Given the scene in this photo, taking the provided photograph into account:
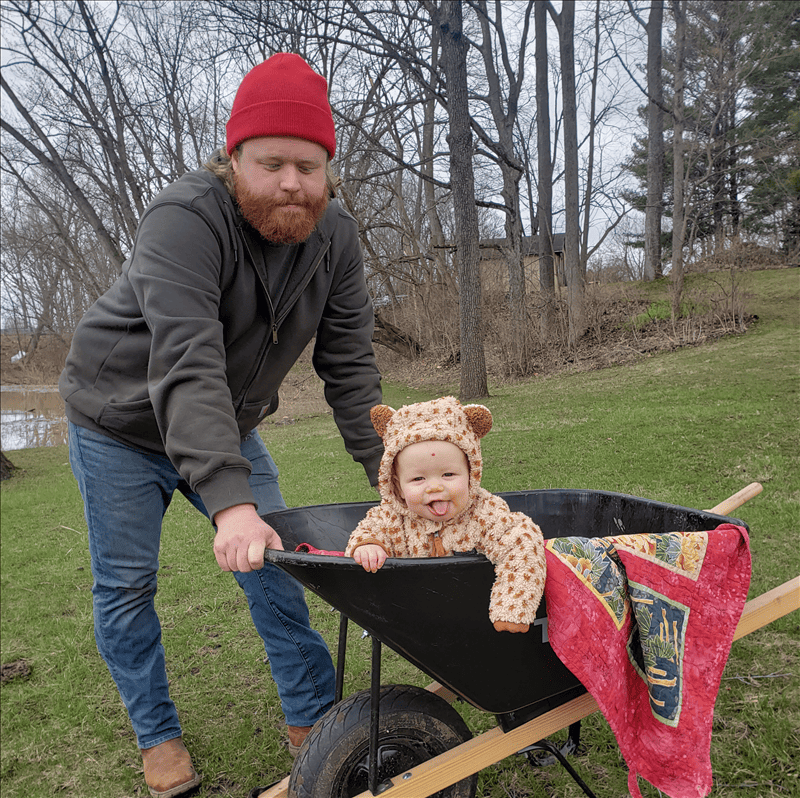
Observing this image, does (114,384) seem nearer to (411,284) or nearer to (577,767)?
(577,767)

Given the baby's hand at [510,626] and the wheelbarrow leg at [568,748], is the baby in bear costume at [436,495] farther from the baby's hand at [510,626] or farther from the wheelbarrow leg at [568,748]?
the wheelbarrow leg at [568,748]

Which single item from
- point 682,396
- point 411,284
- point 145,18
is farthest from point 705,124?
point 145,18

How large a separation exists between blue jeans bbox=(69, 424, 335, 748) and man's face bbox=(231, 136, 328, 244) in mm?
808

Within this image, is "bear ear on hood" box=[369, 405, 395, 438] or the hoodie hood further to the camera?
"bear ear on hood" box=[369, 405, 395, 438]

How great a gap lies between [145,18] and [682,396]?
46.0 feet

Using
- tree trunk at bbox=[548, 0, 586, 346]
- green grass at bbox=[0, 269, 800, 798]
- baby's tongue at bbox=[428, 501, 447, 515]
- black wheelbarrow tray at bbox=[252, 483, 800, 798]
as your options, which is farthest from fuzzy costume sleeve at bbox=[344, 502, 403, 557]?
tree trunk at bbox=[548, 0, 586, 346]

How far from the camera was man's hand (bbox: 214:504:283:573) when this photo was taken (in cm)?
132

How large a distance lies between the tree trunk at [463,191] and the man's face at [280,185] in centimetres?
833

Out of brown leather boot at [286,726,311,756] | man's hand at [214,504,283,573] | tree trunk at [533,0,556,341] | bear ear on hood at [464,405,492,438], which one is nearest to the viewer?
man's hand at [214,504,283,573]

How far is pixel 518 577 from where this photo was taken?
1392mm

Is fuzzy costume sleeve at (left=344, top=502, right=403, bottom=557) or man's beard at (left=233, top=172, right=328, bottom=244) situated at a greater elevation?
man's beard at (left=233, top=172, right=328, bottom=244)

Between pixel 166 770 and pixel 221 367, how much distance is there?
4.72 feet

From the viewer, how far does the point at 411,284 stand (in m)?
16.8

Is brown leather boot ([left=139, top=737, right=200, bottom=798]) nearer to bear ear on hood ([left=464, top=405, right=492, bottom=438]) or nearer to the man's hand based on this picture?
the man's hand
